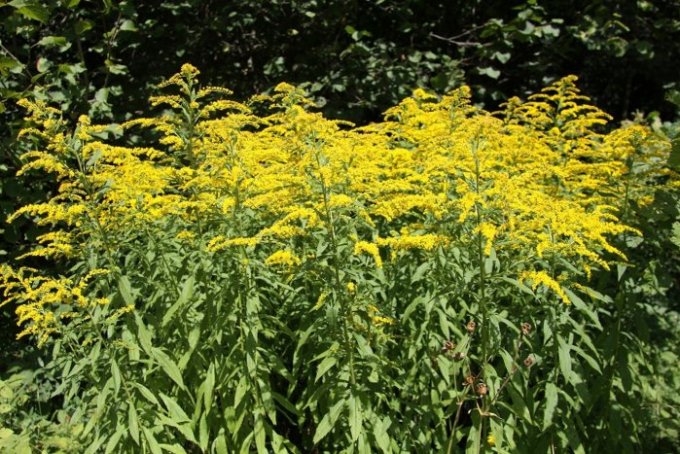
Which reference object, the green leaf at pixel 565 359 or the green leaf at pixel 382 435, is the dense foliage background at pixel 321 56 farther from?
the green leaf at pixel 382 435

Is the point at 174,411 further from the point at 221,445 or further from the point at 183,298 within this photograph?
the point at 183,298

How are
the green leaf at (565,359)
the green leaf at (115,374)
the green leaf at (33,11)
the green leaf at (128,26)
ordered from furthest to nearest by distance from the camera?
1. the green leaf at (128,26)
2. the green leaf at (33,11)
3. the green leaf at (565,359)
4. the green leaf at (115,374)

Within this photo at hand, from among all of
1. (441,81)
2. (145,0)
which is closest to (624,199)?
(441,81)

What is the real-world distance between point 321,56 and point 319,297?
13.5 ft

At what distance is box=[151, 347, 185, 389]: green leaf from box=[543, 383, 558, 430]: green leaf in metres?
1.61

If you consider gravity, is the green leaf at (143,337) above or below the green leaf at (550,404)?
above

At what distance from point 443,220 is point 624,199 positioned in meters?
1.08

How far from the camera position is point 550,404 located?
2.75 m

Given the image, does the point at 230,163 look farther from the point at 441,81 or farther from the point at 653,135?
the point at 441,81

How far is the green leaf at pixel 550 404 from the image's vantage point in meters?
2.74

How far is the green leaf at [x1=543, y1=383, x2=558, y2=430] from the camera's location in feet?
9.00

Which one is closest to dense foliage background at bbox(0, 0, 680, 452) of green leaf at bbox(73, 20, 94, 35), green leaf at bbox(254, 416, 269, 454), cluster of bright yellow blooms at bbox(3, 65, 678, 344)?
green leaf at bbox(73, 20, 94, 35)

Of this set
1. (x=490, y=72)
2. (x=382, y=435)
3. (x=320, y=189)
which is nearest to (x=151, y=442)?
(x=382, y=435)

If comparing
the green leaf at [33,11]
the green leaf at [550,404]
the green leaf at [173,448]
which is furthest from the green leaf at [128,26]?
the green leaf at [550,404]
